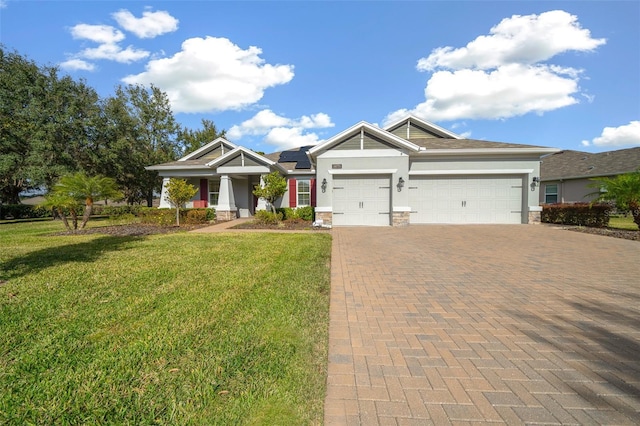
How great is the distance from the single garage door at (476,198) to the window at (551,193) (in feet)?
40.0

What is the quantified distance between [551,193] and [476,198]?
45.5 ft

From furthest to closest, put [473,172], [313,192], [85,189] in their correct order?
[313,192]
[473,172]
[85,189]

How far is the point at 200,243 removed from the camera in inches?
351

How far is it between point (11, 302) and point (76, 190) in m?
9.01

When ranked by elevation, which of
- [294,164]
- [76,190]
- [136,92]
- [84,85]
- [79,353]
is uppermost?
[136,92]

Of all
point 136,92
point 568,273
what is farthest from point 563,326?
point 136,92

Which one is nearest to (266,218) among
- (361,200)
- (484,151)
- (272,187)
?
(272,187)

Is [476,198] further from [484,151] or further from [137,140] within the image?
[137,140]

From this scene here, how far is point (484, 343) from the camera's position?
3.04 m

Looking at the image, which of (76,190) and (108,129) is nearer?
(76,190)

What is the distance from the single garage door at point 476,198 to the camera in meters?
13.9

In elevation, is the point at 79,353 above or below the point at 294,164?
below

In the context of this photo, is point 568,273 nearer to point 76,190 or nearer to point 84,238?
point 84,238

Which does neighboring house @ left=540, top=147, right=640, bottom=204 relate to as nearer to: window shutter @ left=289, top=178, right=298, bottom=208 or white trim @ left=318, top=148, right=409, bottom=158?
white trim @ left=318, top=148, right=409, bottom=158
